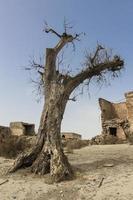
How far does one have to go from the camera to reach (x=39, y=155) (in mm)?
11211

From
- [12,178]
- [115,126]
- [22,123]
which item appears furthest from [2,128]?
[12,178]

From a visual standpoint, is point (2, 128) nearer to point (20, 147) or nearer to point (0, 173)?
point (20, 147)

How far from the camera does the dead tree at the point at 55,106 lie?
10.6 meters

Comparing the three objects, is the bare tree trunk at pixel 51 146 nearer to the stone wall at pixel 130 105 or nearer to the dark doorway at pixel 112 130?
the stone wall at pixel 130 105

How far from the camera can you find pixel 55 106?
11992mm

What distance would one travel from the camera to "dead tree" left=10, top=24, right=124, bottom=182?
10.6 m

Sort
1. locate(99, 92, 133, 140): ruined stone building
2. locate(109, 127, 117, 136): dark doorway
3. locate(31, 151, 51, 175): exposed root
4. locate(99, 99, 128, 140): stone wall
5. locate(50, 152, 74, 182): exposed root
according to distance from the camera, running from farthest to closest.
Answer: locate(109, 127, 117, 136): dark doorway, locate(99, 99, 128, 140): stone wall, locate(99, 92, 133, 140): ruined stone building, locate(31, 151, 51, 175): exposed root, locate(50, 152, 74, 182): exposed root

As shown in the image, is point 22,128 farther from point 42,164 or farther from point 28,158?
point 42,164

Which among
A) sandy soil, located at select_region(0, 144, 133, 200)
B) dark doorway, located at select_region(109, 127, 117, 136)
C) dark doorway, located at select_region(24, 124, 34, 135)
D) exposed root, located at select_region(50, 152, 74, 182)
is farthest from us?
dark doorway, located at select_region(24, 124, 34, 135)

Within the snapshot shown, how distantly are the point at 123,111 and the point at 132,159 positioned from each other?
2057 cm

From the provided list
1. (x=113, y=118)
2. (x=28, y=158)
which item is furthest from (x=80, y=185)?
(x=113, y=118)

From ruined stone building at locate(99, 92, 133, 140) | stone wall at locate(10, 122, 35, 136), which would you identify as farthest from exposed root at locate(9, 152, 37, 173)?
stone wall at locate(10, 122, 35, 136)

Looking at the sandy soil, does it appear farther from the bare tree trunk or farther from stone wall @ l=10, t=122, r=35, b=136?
stone wall @ l=10, t=122, r=35, b=136

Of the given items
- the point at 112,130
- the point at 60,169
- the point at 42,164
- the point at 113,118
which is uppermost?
the point at 113,118
